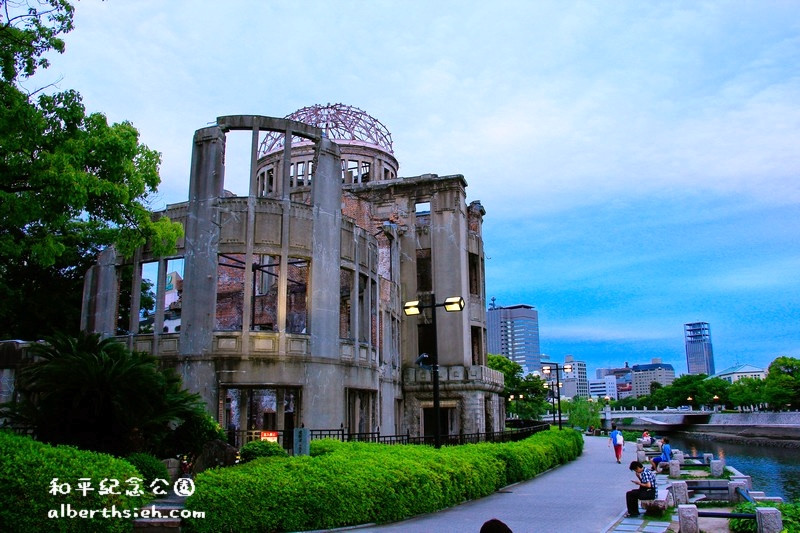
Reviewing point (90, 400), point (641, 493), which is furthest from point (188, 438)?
point (641, 493)

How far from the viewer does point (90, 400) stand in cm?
1501

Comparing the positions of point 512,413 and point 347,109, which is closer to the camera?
point 347,109

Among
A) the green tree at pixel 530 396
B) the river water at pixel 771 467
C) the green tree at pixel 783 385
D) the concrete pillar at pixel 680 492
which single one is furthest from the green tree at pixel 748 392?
the concrete pillar at pixel 680 492

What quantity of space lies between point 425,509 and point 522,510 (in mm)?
2521

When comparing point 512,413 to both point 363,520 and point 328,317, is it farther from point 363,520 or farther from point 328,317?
point 363,520

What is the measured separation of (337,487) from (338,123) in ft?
117

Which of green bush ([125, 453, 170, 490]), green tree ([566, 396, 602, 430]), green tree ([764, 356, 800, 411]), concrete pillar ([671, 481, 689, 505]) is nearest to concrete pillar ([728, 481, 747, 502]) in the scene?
concrete pillar ([671, 481, 689, 505])

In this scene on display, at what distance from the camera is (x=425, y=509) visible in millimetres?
14695

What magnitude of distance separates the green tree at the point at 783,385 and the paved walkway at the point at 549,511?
76.4 metres

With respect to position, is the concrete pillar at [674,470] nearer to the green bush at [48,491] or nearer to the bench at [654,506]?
the bench at [654,506]

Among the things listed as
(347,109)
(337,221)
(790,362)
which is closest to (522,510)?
(337,221)

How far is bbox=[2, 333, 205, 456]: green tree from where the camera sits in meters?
14.9

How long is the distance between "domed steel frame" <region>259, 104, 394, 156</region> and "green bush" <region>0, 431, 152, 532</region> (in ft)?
114

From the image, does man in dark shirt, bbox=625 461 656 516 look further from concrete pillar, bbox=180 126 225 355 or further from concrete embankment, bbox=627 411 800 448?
concrete embankment, bbox=627 411 800 448
